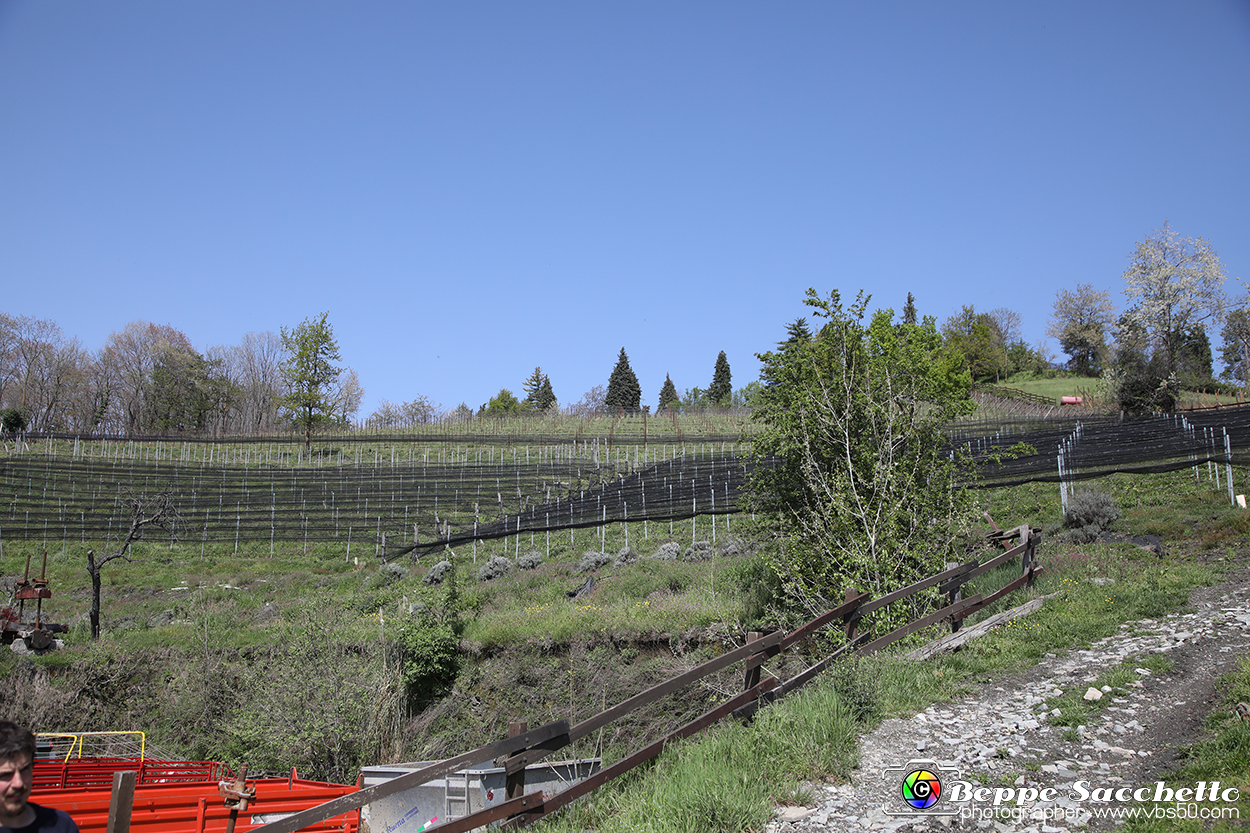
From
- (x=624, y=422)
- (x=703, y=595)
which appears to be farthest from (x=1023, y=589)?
(x=624, y=422)

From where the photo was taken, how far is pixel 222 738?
1584cm

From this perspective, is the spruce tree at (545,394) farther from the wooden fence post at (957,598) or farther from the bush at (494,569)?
the wooden fence post at (957,598)

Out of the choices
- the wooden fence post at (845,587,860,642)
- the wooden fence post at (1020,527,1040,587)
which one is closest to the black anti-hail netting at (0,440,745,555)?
the wooden fence post at (1020,527,1040,587)

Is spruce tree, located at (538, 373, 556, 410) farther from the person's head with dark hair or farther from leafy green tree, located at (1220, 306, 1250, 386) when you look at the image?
the person's head with dark hair

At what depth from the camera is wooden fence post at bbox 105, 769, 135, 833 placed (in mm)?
3738

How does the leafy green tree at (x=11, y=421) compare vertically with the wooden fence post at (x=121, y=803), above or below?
above

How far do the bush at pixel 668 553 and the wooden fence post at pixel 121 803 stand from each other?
68.1 feet

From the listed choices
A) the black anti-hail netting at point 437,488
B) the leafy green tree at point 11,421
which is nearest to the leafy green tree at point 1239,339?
the black anti-hail netting at point 437,488

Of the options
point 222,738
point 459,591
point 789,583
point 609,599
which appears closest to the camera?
point 789,583

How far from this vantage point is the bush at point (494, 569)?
2588 cm

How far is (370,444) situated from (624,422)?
19.5 metres

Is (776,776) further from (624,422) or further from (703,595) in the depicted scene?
(624,422)

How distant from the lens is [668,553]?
24734 millimetres

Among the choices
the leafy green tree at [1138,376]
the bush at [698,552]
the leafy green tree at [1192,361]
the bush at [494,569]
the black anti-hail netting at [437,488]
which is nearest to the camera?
the bush at [698,552]
